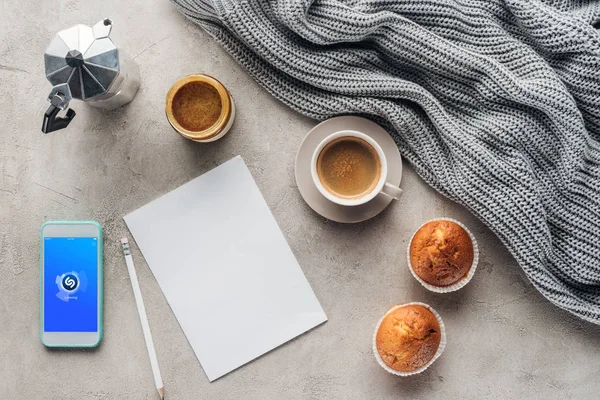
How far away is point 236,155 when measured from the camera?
0.98 metres

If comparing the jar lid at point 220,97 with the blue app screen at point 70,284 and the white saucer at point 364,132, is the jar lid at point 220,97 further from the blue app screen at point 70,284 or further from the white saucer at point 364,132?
the blue app screen at point 70,284

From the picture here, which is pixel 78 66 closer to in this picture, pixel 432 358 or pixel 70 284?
pixel 70 284

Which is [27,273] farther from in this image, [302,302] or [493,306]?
[493,306]

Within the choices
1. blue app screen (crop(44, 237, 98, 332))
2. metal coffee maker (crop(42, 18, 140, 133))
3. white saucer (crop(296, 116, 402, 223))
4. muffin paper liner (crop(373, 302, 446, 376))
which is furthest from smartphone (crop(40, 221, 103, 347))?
muffin paper liner (crop(373, 302, 446, 376))

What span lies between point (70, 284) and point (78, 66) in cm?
40

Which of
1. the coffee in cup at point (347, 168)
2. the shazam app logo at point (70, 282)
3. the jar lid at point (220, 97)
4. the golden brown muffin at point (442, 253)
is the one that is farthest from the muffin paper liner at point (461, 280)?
the shazam app logo at point (70, 282)

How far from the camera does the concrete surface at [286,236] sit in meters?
0.98

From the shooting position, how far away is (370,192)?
3.03 feet

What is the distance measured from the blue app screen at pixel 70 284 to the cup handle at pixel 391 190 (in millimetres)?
515

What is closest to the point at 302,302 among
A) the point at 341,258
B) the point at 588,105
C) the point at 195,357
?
the point at 341,258

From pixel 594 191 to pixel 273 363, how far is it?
62 centimetres

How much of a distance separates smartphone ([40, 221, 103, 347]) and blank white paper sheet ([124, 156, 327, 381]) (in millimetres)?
85

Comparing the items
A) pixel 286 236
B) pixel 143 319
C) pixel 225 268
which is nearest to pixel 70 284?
pixel 143 319

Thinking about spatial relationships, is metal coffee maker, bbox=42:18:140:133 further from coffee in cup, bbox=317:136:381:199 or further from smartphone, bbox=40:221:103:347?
coffee in cup, bbox=317:136:381:199
